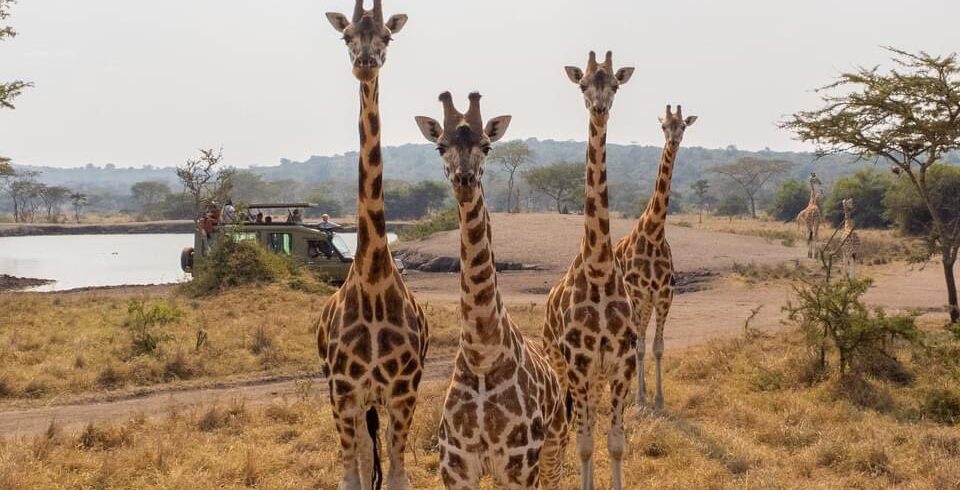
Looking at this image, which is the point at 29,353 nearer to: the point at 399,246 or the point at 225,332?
the point at 225,332

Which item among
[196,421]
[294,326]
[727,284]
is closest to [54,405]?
[196,421]

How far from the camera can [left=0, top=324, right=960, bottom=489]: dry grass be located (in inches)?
284

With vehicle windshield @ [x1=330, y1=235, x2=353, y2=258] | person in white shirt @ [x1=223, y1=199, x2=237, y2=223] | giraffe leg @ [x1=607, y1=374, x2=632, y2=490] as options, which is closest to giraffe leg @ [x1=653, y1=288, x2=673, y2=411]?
giraffe leg @ [x1=607, y1=374, x2=632, y2=490]

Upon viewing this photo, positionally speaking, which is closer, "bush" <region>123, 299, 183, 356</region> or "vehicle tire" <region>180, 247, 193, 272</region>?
"bush" <region>123, 299, 183, 356</region>

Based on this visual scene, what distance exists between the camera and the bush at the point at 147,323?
509 inches

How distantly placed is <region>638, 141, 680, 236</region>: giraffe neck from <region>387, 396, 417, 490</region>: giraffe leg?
4757 mm

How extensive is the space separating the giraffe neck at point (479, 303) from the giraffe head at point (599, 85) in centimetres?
231

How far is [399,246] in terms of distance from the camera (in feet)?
114

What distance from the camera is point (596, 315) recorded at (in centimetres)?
646

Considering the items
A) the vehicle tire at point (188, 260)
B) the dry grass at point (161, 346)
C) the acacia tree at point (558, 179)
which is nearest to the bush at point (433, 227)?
the vehicle tire at point (188, 260)

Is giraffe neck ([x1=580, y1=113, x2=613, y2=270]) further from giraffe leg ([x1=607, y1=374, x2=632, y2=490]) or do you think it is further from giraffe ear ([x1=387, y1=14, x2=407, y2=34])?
giraffe ear ([x1=387, y1=14, x2=407, y2=34])

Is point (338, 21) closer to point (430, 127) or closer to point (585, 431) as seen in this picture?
point (430, 127)

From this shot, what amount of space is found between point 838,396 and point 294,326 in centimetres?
951

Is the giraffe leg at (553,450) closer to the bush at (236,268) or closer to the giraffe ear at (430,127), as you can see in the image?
the giraffe ear at (430,127)
